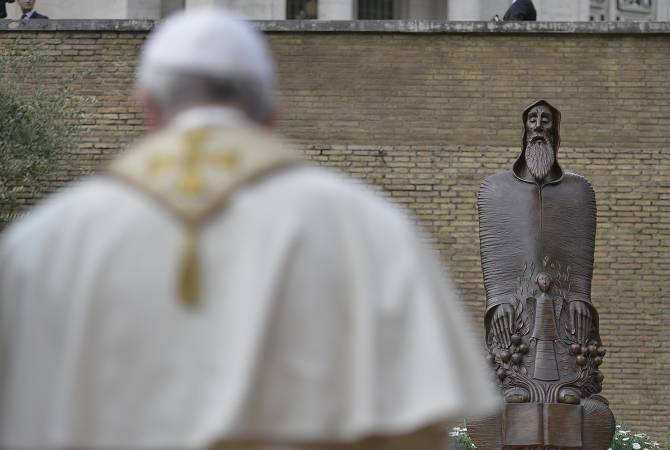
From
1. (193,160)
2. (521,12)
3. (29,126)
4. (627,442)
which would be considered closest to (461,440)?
(627,442)

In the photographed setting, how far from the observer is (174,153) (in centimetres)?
309

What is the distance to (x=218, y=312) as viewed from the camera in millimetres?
2963

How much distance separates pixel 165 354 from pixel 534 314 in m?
8.02

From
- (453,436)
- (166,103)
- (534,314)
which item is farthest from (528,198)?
(166,103)

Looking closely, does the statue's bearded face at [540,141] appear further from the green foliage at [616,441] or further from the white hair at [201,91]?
the white hair at [201,91]

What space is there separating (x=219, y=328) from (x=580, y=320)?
8059 millimetres

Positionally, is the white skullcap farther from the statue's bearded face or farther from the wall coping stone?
the wall coping stone

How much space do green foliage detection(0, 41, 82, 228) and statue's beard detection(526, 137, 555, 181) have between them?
8450 millimetres

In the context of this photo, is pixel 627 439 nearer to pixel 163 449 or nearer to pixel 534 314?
pixel 534 314

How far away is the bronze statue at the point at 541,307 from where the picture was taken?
35.3ft

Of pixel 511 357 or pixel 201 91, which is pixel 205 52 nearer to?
pixel 201 91

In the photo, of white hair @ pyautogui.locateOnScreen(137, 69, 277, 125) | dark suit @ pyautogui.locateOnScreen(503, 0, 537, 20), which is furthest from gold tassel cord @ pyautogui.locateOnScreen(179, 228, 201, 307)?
dark suit @ pyautogui.locateOnScreen(503, 0, 537, 20)

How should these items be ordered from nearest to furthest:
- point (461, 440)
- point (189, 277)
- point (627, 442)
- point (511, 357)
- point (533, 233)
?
point (189, 277)
point (511, 357)
point (533, 233)
point (461, 440)
point (627, 442)

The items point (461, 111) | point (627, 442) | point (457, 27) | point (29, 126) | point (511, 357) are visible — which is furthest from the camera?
point (457, 27)
